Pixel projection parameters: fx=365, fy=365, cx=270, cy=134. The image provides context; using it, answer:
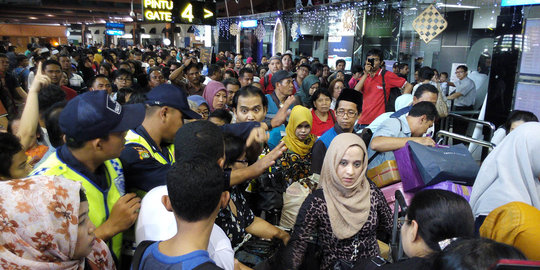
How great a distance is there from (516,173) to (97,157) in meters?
2.50

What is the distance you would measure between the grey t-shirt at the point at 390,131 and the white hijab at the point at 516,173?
Answer: 92 centimetres

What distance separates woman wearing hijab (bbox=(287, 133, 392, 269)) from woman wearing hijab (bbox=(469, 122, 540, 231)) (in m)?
0.76

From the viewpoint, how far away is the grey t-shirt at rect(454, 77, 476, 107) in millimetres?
7879

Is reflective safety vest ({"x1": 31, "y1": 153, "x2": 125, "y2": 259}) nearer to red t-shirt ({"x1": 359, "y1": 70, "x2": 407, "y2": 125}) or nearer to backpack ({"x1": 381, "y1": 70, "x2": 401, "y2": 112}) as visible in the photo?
red t-shirt ({"x1": 359, "y1": 70, "x2": 407, "y2": 125})

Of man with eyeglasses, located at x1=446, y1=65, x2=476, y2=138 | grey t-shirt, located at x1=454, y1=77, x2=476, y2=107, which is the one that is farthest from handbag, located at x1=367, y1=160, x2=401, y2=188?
grey t-shirt, located at x1=454, y1=77, x2=476, y2=107

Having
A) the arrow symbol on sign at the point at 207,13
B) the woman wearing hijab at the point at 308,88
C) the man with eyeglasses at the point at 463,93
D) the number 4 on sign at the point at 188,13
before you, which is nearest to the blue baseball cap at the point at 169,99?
the woman wearing hijab at the point at 308,88

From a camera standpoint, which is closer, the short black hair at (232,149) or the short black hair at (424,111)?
the short black hair at (232,149)

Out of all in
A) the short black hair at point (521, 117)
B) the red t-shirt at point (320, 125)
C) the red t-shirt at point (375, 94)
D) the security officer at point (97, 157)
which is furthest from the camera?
the red t-shirt at point (375, 94)

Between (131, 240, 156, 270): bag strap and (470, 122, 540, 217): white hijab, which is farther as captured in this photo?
(470, 122, 540, 217): white hijab

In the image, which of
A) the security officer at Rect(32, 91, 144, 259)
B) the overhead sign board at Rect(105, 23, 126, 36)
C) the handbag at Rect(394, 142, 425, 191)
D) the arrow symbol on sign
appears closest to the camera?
the security officer at Rect(32, 91, 144, 259)

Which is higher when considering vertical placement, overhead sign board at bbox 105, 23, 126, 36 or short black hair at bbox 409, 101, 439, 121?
overhead sign board at bbox 105, 23, 126, 36

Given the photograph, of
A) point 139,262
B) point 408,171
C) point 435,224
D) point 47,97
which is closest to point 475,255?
point 435,224

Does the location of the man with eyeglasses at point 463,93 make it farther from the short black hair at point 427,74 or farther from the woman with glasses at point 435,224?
the woman with glasses at point 435,224

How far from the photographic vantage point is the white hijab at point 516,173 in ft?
7.64
